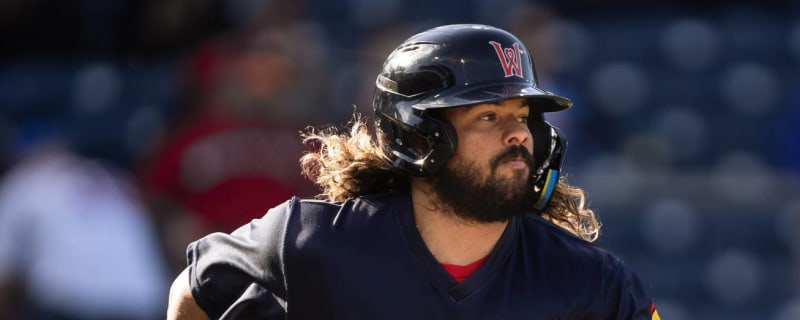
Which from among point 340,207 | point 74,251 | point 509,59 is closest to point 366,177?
point 340,207

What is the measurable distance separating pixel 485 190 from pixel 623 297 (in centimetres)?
47

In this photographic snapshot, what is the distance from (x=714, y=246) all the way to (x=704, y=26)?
1.72m

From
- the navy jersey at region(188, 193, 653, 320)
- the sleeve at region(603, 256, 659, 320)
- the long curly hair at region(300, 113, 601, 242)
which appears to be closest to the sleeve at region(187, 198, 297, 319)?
the navy jersey at region(188, 193, 653, 320)

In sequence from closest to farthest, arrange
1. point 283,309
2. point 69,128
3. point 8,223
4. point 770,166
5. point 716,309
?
point 283,309, point 8,223, point 716,309, point 770,166, point 69,128

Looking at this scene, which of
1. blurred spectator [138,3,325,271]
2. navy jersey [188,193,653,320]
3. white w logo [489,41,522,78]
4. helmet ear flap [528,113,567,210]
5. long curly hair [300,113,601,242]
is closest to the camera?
navy jersey [188,193,653,320]

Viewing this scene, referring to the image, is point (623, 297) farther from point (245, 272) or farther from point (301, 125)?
point (301, 125)

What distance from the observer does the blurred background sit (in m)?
7.13

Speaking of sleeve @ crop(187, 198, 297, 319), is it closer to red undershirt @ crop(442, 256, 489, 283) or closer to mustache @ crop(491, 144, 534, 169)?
red undershirt @ crop(442, 256, 489, 283)

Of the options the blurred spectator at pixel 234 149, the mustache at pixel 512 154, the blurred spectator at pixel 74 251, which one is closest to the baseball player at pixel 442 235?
the mustache at pixel 512 154

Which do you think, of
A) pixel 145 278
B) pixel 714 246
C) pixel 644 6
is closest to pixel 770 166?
pixel 714 246

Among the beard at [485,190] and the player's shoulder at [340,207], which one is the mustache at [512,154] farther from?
the player's shoulder at [340,207]

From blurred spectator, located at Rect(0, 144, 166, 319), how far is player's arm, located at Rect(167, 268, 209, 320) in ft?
11.1

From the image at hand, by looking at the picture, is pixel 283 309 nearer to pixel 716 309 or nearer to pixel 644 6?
pixel 716 309

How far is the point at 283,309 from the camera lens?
3672 millimetres
